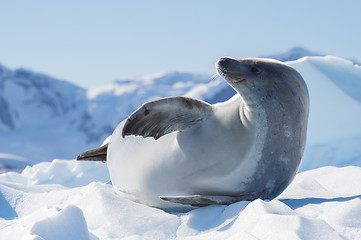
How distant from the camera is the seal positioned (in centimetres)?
270

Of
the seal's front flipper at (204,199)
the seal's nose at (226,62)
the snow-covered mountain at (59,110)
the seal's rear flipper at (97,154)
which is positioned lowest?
the snow-covered mountain at (59,110)

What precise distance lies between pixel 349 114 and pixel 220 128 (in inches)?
192

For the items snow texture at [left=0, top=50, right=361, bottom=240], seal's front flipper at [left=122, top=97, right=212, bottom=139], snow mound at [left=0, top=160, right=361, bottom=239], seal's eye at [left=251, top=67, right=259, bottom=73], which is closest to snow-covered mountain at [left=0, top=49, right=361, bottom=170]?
snow texture at [left=0, top=50, right=361, bottom=240]

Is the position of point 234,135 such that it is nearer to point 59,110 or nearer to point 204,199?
point 204,199

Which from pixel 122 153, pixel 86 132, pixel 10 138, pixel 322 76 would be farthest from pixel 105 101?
pixel 122 153

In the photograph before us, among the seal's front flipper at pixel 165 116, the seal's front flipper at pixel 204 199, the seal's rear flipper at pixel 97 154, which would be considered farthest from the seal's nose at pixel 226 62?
the seal's rear flipper at pixel 97 154

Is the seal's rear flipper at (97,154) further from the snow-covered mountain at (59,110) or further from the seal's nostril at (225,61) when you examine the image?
the snow-covered mountain at (59,110)

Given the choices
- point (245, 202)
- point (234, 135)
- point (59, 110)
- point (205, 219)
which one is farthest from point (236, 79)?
point (59, 110)

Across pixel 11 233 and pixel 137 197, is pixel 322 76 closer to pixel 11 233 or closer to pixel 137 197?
pixel 137 197

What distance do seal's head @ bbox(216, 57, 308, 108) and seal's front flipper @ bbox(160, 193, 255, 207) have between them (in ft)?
2.18

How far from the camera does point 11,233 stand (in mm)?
2172

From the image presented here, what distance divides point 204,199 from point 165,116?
640 millimetres

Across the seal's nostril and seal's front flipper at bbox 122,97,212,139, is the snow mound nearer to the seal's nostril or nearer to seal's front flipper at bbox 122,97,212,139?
seal's front flipper at bbox 122,97,212,139

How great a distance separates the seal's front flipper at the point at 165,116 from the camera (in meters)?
2.73
